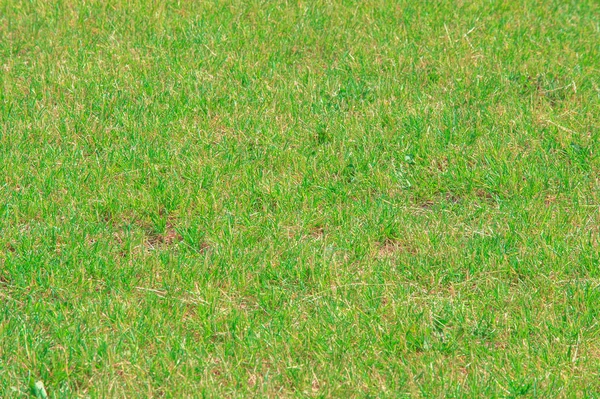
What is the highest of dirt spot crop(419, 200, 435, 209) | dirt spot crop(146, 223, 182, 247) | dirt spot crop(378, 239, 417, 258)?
dirt spot crop(378, 239, 417, 258)

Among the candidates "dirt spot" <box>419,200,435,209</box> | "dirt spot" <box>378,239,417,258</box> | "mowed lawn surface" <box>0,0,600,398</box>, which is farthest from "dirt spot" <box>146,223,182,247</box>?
"dirt spot" <box>419,200,435,209</box>

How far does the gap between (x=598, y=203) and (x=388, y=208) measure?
1246mm

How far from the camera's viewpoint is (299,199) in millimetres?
5270

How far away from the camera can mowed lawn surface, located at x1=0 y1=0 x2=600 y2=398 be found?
405cm

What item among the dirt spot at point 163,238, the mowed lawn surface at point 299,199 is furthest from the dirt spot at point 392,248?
the dirt spot at point 163,238

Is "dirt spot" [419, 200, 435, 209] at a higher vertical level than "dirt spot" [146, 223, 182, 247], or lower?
higher

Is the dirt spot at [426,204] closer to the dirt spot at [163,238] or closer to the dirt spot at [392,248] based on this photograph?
the dirt spot at [392,248]

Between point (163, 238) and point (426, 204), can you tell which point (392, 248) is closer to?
point (426, 204)

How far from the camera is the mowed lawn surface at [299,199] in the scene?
4055mm

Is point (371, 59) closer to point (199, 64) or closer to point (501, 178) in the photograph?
point (199, 64)

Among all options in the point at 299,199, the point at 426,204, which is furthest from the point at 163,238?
the point at 426,204

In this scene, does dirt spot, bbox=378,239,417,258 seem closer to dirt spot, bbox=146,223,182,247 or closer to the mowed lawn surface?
the mowed lawn surface

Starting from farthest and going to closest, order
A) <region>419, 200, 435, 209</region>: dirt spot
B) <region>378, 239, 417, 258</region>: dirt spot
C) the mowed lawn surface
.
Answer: <region>419, 200, 435, 209</region>: dirt spot → <region>378, 239, 417, 258</region>: dirt spot → the mowed lawn surface

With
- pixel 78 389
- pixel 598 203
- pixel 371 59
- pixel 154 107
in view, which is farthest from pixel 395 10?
pixel 78 389
